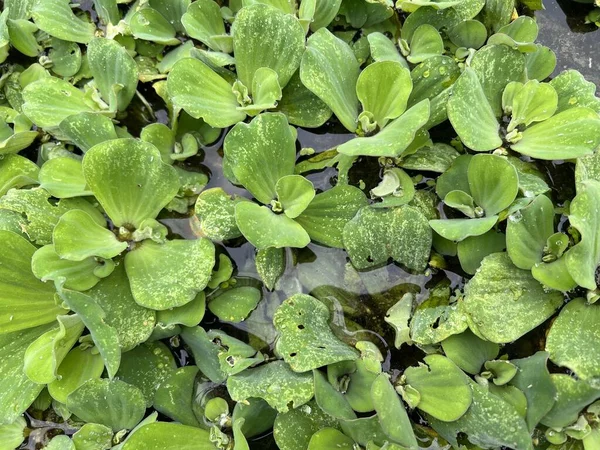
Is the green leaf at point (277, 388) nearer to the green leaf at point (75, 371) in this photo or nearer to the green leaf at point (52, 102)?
the green leaf at point (75, 371)

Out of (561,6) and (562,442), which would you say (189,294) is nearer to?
(562,442)

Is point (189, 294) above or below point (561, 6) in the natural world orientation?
below

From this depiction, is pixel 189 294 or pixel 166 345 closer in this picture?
pixel 189 294

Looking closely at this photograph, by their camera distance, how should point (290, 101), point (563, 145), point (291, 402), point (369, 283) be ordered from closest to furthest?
1. point (291, 402)
2. point (563, 145)
3. point (369, 283)
4. point (290, 101)

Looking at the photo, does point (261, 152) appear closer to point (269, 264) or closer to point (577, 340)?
point (269, 264)

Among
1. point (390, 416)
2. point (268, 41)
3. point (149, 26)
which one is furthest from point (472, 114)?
point (149, 26)

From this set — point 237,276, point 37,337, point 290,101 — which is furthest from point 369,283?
point 37,337

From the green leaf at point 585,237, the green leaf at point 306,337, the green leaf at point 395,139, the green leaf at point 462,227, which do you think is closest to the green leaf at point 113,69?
the green leaf at point 395,139

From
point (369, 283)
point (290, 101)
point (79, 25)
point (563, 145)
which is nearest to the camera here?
point (563, 145)
